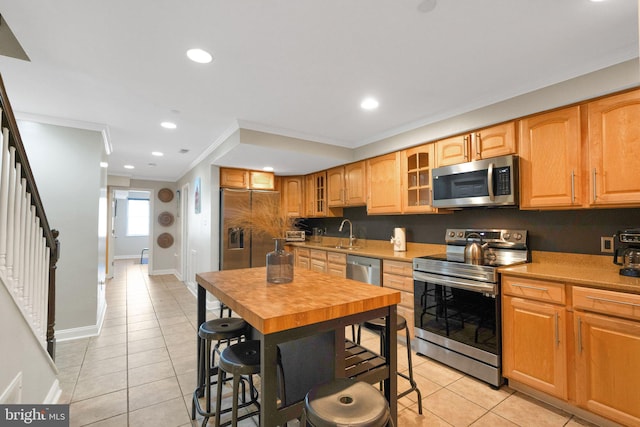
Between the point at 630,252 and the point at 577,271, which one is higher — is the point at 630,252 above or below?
above

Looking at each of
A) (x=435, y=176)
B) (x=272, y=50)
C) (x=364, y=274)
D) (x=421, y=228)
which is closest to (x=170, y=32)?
(x=272, y=50)

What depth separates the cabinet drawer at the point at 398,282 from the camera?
303cm

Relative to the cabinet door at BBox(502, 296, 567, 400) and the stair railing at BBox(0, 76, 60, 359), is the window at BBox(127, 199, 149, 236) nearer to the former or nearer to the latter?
the stair railing at BBox(0, 76, 60, 359)

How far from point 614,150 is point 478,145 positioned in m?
0.96

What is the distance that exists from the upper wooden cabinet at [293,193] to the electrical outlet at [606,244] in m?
4.05

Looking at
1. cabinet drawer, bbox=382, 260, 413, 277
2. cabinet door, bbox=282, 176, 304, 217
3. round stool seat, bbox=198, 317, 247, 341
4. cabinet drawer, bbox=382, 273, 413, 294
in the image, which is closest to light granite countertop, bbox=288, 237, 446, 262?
cabinet drawer, bbox=382, 260, 413, 277

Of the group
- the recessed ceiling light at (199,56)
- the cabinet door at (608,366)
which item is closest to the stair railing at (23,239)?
the recessed ceiling light at (199,56)

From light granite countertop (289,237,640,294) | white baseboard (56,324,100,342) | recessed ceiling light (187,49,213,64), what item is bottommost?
white baseboard (56,324,100,342)

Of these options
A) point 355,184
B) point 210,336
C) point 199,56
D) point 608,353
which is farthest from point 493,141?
point 210,336

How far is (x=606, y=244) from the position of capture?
2.24 m

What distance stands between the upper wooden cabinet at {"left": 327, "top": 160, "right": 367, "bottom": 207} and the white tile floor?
6.30 ft

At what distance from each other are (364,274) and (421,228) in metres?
0.94

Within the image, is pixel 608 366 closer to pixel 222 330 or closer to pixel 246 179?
pixel 222 330

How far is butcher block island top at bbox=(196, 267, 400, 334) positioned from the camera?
1.25 m
